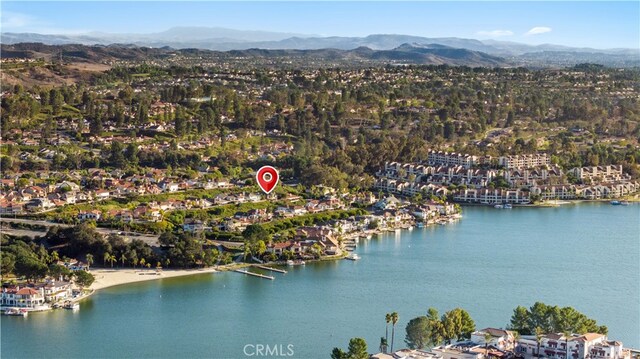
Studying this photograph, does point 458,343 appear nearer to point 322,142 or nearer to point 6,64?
point 322,142

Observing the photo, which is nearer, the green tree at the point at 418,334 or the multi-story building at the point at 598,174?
the green tree at the point at 418,334

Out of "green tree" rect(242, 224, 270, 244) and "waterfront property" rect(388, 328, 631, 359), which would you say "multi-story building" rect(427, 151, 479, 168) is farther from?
"waterfront property" rect(388, 328, 631, 359)

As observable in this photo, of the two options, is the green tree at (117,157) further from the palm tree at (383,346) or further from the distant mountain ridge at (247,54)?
the distant mountain ridge at (247,54)

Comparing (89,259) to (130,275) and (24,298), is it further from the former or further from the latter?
(24,298)

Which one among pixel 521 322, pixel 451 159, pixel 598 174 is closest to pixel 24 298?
pixel 521 322

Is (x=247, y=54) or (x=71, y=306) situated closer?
(x=71, y=306)

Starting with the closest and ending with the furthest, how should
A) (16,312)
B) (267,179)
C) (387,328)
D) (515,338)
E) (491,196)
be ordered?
(515,338)
(387,328)
(16,312)
(267,179)
(491,196)

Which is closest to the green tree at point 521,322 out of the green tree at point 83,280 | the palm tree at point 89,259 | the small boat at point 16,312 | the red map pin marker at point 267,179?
the green tree at point 83,280
